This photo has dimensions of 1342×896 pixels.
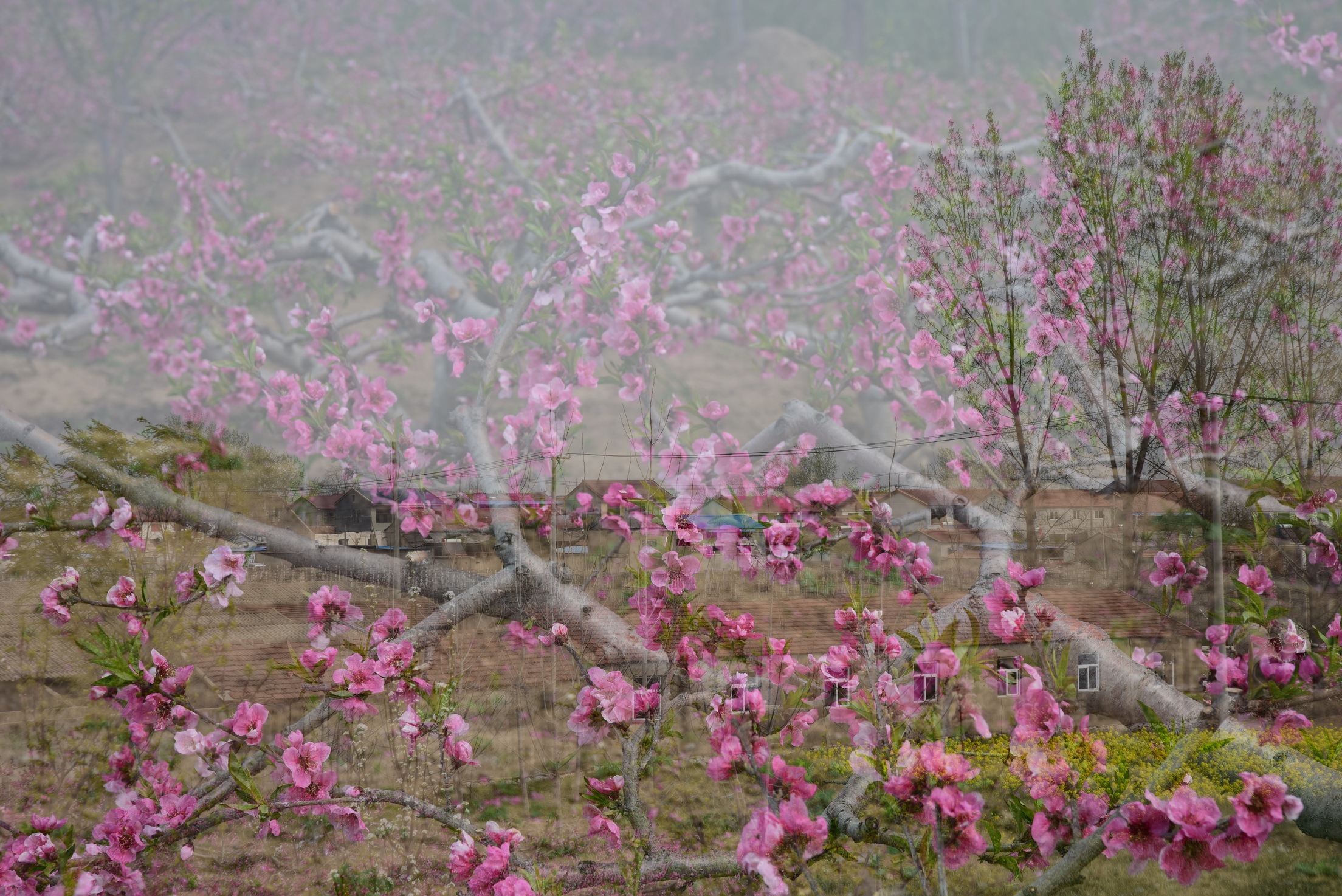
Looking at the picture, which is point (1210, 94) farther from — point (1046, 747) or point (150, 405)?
→ point (150, 405)

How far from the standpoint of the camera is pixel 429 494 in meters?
3.02

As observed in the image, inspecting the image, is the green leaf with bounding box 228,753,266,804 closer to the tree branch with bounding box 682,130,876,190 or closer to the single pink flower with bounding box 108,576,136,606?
the single pink flower with bounding box 108,576,136,606

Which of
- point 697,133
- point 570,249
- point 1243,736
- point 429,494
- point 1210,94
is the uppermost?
point 697,133

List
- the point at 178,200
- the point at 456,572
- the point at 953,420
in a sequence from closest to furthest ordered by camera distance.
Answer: the point at 456,572 → the point at 953,420 → the point at 178,200

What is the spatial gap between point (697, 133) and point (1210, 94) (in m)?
6.32

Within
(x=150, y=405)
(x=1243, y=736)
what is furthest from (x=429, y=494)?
(x=150, y=405)

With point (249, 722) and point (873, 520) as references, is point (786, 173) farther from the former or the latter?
point (249, 722)

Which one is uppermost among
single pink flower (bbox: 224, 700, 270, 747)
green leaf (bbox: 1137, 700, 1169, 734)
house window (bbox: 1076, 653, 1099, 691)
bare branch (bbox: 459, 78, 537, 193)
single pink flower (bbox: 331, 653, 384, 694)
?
bare branch (bbox: 459, 78, 537, 193)

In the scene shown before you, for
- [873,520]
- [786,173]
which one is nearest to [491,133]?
[786,173]

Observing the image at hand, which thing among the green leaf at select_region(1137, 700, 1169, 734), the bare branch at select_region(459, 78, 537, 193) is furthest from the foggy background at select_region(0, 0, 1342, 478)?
the green leaf at select_region(1137, 700, 1169, 734)

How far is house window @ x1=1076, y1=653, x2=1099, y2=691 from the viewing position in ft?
8.36

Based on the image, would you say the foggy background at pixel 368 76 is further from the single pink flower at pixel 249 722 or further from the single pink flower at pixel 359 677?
the single pink flower at pixel 359 677

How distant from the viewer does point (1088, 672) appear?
2.57 m

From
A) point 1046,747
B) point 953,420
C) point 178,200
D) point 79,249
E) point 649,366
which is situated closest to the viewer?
point 1046,747
